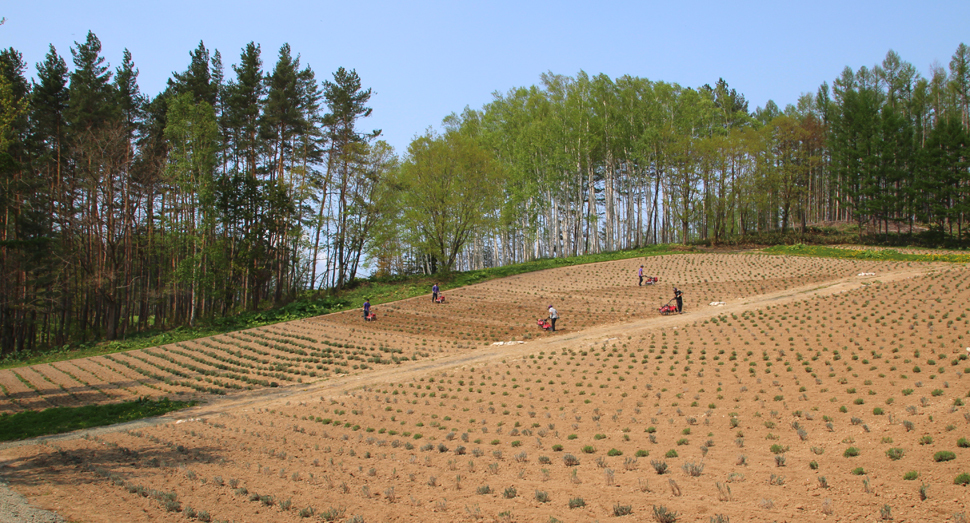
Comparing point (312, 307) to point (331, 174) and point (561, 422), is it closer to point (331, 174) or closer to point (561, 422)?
point (331, 174)

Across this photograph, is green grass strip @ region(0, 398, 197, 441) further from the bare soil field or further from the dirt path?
the bare soil field

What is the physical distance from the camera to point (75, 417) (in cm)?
1602

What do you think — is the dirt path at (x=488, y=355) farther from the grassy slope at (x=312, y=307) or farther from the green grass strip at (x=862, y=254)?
the grassy slope at (x=312, y=307)

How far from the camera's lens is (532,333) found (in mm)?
24891

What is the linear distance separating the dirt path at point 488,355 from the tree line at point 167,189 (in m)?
18.9

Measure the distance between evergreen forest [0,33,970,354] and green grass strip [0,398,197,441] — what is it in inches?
250

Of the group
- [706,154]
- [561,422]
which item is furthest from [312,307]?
[706,154]

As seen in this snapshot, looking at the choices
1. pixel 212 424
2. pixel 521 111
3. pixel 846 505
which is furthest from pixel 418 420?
pixel 521 111

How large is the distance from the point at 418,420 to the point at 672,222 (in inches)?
2403

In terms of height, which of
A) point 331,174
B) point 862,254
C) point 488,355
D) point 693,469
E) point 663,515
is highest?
point 331,174

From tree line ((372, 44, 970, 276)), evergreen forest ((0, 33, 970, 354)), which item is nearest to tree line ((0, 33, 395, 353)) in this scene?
evergreen forest ((0, 33, 970, 354))

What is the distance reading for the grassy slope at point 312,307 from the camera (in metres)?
29.8

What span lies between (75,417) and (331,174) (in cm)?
2783

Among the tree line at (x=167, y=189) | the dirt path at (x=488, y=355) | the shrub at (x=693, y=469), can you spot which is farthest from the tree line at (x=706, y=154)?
the shrub at (x=693, y=469)
